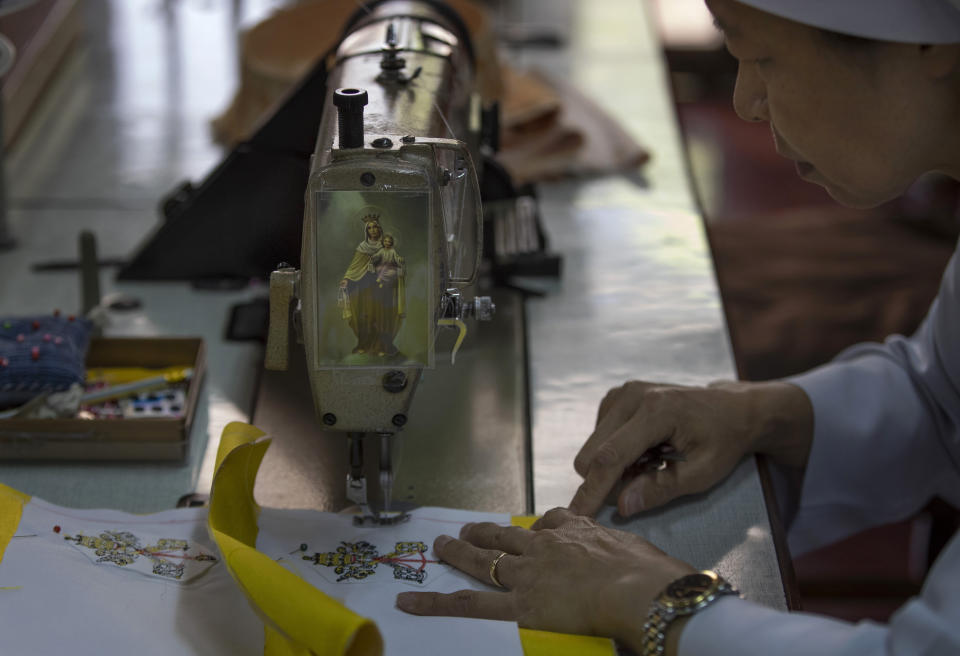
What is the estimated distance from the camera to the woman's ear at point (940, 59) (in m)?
1.00

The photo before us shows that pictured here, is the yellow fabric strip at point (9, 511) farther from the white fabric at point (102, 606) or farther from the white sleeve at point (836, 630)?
the white sleeve at point (836, 630)

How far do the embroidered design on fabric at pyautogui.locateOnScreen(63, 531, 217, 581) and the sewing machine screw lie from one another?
0.77 feet

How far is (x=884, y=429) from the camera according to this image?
1387 millimetres

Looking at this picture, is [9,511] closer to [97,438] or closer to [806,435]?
[97,438]

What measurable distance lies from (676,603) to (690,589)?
0.02 m

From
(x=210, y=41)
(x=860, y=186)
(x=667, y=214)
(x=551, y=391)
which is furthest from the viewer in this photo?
(x=210, y=41)

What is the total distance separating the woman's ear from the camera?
1.00m

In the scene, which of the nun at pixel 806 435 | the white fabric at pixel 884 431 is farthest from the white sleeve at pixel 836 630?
the white fabric at pixel 884 431

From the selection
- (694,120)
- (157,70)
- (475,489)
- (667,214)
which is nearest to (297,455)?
(475,489)

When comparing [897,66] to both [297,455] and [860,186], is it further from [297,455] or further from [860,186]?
[297,455]

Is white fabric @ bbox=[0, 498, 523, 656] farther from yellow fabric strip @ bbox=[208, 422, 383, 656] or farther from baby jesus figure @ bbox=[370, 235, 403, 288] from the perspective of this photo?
baby jesus figure @ bbox=[370, 235, 403, 288]

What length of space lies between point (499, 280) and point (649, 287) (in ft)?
0.77

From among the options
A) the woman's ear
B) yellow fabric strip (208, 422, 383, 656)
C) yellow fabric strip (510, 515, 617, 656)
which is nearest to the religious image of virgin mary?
yellow fabric strip (208, 422, 383, 656)

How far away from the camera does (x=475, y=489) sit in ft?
4.12
